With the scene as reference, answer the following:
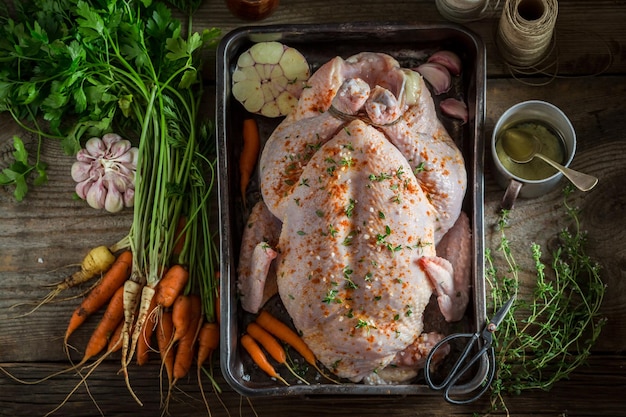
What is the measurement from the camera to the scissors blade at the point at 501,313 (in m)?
2.36

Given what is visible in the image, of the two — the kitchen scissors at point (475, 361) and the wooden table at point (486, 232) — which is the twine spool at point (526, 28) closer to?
the wooden table at point (486, 232)

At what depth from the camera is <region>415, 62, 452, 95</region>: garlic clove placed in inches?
103

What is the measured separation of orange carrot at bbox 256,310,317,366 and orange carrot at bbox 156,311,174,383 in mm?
323

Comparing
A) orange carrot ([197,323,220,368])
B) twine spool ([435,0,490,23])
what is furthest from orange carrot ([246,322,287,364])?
twine spool ([435,0,490,23])

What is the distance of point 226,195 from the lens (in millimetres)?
2486

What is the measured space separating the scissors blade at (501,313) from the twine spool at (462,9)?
39.1 inches

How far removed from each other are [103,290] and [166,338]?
27cm

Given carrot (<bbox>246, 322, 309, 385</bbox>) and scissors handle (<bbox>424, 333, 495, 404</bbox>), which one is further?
carrot (<bbox>246, 322, 309, 385</bbox>)

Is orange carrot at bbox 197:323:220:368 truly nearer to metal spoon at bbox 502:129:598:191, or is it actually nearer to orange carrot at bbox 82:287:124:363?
orange carrot at bbox 82:287:124:363

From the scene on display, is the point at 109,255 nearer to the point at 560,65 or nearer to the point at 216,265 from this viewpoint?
the point at 216,265

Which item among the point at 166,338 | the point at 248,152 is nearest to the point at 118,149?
the point at 248,152

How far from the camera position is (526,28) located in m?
2.56

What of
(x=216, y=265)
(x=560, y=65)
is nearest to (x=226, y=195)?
(x=216, y=265)

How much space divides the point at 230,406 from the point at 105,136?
1023 millimetres
